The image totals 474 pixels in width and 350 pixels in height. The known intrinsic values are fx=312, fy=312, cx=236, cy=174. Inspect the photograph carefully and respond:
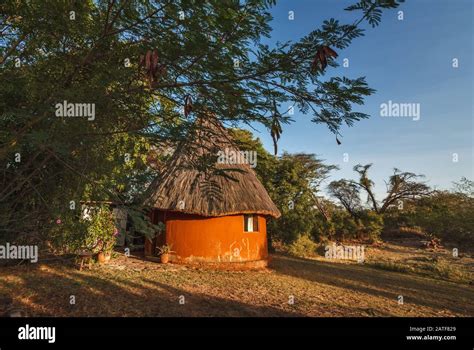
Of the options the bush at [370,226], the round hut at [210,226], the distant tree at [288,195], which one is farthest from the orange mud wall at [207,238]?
the bush at [370,226]

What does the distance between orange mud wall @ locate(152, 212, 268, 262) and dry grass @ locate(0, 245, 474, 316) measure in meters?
0.75

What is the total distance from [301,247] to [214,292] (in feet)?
34.7

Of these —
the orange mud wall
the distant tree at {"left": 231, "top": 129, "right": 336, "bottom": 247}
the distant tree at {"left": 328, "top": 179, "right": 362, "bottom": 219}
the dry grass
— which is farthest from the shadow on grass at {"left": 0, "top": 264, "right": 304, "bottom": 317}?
the distant tree at {"left": 328, "top": 179, "right": 362, "bottom": 219}

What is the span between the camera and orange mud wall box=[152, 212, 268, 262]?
12.1 metres

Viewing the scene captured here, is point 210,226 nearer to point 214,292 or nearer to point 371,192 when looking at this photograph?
point 214,292

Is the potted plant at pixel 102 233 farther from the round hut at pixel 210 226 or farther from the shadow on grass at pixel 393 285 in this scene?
the shadow on grass at pixel 393 285

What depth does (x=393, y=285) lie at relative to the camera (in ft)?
37.2

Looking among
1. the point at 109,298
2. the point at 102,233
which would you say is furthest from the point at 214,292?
the point at 102,233

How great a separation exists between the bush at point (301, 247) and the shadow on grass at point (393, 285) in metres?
3.22

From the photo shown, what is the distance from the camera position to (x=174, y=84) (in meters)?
3.38

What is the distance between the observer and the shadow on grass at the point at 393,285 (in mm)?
9225

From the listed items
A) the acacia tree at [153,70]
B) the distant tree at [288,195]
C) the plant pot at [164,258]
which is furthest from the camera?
the distant tree at [288,195]
